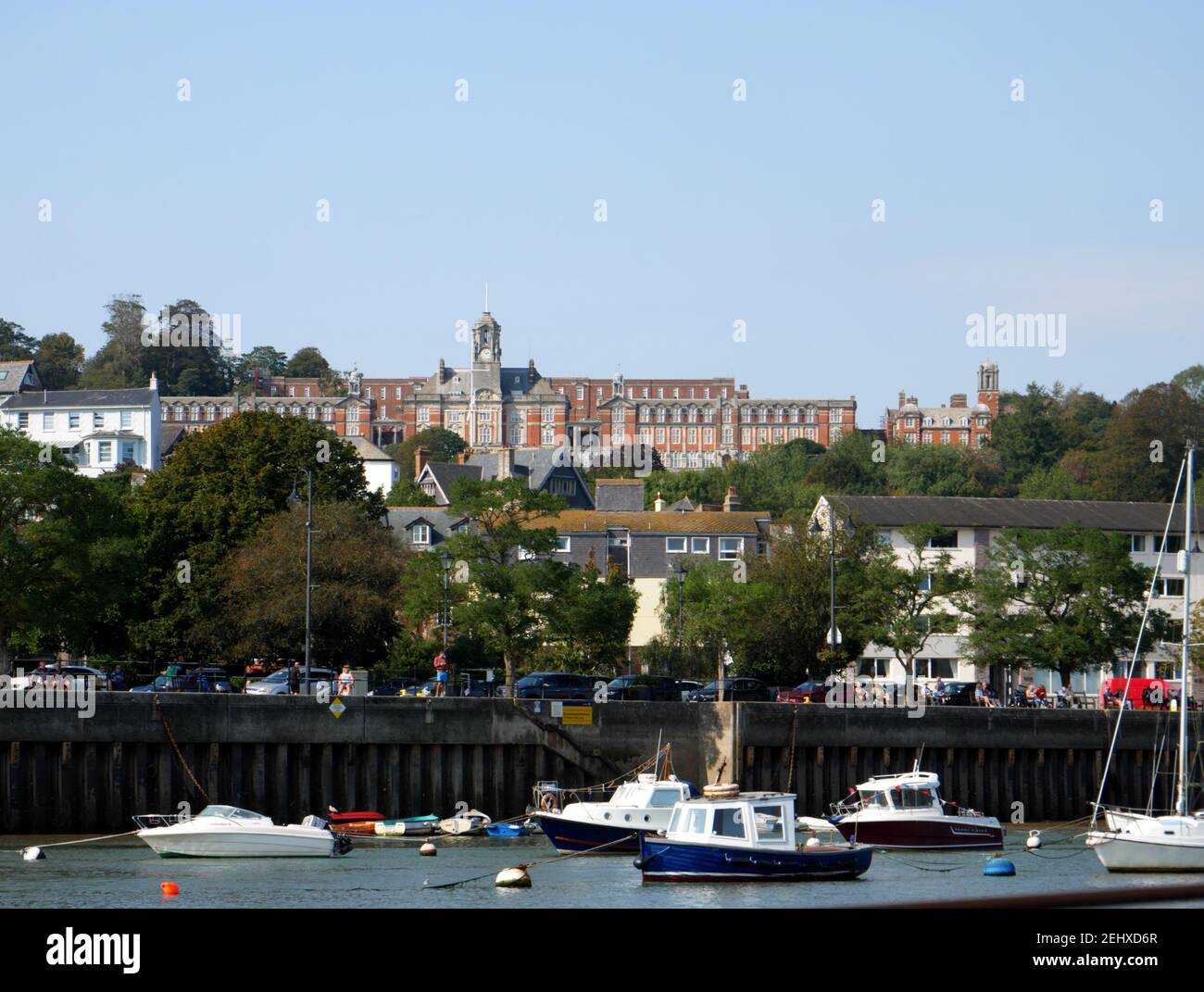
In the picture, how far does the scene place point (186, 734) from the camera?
162ft

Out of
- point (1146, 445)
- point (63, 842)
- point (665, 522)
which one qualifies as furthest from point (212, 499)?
point (1146, 445)

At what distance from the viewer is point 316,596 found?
226 feet

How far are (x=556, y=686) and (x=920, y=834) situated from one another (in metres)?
14.0

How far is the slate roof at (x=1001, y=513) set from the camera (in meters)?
94.6

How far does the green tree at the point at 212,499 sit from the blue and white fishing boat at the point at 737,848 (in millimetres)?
36360

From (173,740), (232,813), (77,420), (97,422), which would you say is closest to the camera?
(232,813)

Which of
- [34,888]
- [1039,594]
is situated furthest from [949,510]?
[34,888]

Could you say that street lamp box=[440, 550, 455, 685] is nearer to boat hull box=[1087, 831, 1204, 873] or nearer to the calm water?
the calm water

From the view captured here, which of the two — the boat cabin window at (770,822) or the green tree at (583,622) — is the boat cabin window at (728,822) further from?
the green tree at (583,622)

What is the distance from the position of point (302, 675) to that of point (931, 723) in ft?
66.8

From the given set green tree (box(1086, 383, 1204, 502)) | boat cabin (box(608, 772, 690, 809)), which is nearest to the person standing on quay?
boat cabin (box(608, 772, 690, 809))

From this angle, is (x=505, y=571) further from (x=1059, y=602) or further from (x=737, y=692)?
(x=1059, y=602)

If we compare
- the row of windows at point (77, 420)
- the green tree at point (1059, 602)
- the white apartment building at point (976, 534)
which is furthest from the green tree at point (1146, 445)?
the green tree at point (1059, 602)
